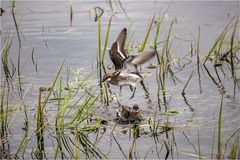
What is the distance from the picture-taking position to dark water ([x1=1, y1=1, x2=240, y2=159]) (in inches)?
255

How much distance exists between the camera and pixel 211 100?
25.7ft

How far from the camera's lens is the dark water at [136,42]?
6.48 m

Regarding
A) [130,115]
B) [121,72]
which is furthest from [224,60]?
[130,115]

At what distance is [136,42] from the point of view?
11016mm

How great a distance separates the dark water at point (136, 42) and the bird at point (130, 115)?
28 cm

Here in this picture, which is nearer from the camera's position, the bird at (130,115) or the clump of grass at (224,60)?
the bird at (130,115)

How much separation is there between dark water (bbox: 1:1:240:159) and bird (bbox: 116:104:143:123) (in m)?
0.28

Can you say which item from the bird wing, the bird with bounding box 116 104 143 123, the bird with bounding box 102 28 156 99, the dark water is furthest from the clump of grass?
the bird with bounding box 116 104 143 123

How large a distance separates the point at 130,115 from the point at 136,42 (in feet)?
13.9

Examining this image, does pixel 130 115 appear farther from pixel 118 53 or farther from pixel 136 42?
pixel 136 42

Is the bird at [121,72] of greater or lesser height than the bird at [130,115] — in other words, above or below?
above

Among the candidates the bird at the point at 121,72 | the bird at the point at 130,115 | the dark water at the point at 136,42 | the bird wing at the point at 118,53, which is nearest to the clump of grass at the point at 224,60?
the dark water at the point at 136,42

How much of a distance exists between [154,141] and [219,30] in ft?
19.1

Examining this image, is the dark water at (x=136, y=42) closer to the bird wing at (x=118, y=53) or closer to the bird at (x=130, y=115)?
the bird at (x=130, y=115)
